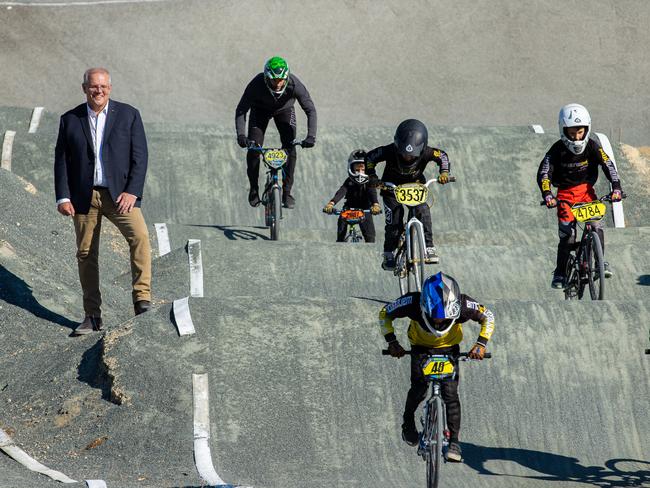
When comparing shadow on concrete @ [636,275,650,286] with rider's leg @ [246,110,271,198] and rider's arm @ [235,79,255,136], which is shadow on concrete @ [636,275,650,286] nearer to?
rider's leg @ [246,110,271,198]

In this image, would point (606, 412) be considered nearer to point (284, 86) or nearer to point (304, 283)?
point (304, 283)

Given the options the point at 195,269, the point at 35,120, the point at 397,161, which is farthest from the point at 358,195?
the point at 35,120

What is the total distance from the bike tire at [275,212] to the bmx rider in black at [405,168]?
306 cm

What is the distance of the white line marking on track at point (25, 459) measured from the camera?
329 inches

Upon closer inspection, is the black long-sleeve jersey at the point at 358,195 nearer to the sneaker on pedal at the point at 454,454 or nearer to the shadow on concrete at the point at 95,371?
the shadow on concrete at the point at 95,371

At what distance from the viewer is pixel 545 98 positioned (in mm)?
23312

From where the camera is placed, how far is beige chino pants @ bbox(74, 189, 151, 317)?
35.2 ft

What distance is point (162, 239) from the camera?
1545cm

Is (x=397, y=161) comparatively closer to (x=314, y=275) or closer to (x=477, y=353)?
(x=314, y=275)

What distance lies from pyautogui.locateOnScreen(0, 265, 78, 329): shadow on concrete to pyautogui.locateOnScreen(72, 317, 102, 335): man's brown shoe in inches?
14.4

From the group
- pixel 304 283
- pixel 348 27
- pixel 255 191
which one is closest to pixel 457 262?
pixel 304 283

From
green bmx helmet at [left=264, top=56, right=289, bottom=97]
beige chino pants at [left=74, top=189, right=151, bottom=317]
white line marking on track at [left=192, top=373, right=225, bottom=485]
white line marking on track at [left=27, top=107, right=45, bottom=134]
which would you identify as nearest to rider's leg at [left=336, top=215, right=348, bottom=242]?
green bmx helmet at [left=264, top=56, right=289, bottom=97]

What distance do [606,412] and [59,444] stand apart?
4.66 metres

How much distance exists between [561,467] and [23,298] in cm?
577
